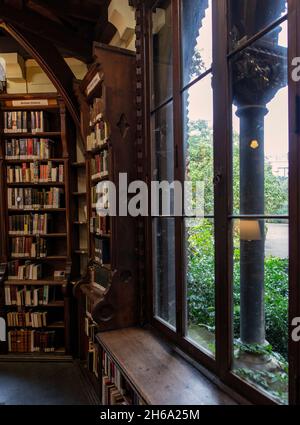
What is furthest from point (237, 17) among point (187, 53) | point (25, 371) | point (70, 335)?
point (25, 371)

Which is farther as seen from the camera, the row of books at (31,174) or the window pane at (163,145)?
the row of books at (31,174)

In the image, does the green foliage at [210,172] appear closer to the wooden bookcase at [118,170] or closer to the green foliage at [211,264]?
the green foliage at [211,264]

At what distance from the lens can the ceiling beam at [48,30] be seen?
8.02ft

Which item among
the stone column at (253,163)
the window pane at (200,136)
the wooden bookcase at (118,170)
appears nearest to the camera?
the stone column at (253,163)

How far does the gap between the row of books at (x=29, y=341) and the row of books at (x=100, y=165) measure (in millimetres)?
1852

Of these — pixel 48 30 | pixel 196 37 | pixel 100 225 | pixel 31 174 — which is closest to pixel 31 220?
pixel 31 174

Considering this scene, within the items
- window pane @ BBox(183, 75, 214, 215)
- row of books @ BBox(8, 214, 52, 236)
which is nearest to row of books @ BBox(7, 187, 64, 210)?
row of books @ BBox(8, 214, 52, 236)

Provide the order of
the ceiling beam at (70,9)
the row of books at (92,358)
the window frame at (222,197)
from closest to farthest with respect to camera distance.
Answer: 1. the window frame at (222,197)
2. the row of books at (92,358)
3. the ceiling beam at (70,9)

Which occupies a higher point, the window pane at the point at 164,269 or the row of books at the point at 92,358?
the window pane at the point at 164,269

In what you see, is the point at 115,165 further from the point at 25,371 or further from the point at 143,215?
the point at 25,371

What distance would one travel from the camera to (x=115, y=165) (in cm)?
194

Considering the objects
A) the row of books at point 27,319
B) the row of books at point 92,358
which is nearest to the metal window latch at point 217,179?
the row of books at point 92,358

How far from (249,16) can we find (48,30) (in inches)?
82.5

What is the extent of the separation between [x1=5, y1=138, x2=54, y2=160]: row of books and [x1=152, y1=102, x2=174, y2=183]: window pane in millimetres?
1731
